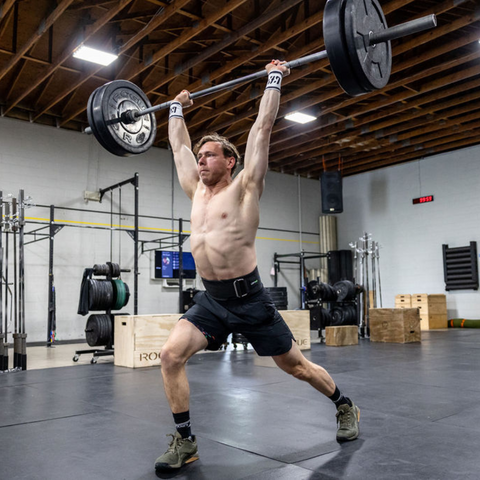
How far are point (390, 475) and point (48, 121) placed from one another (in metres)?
8.30

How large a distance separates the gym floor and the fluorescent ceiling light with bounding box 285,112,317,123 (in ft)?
16.1

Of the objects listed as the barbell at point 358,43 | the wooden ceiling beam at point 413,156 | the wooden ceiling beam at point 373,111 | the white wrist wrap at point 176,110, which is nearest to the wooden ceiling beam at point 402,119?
the wooden ceiling beam at point 373,111

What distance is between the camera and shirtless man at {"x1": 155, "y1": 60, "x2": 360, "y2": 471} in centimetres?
182

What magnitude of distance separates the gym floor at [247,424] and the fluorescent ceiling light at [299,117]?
194 inches

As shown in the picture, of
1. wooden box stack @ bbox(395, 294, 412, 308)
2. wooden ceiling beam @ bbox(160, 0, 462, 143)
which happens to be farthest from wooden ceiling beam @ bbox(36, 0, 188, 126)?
wooden box stack @ bbox(395, 294, 412, 308)

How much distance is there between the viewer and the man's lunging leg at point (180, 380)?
5.83ft

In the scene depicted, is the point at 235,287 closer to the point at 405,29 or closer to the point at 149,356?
the point at 405,29

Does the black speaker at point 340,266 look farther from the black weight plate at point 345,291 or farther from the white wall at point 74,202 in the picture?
the white wall at point 74,202

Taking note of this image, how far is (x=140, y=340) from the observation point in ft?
15.5

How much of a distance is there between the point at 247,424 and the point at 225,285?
0.88 meters

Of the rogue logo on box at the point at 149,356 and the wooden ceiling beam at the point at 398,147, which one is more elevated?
the wooden ceiling beam at the point at 398,147

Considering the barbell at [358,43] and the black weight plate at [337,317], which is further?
the black weight plate at [337,317]

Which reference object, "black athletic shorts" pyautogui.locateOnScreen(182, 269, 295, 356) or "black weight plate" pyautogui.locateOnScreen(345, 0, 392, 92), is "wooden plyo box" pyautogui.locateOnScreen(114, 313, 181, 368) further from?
"black weight plate" pyautogui.locateOnScreen(345, 0, 392, 92)

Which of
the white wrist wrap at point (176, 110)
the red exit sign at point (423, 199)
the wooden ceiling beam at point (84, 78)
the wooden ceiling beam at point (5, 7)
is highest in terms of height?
the wooden ceiling beam at point (5, 7)
